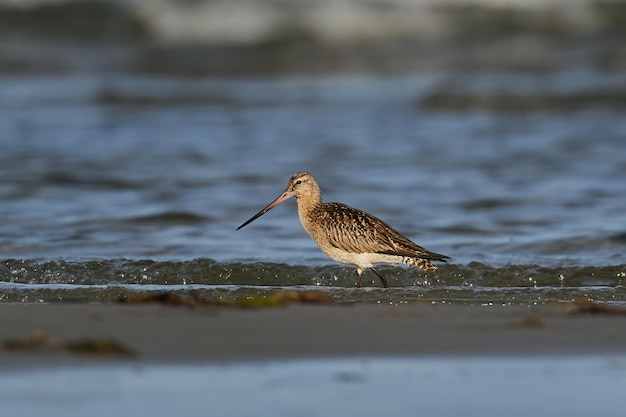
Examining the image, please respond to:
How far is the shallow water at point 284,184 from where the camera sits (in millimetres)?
7109

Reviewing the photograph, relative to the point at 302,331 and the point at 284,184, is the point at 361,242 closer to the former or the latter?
the point at 302,331

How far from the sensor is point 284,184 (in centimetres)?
1070

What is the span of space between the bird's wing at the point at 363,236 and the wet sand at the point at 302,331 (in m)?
1.51

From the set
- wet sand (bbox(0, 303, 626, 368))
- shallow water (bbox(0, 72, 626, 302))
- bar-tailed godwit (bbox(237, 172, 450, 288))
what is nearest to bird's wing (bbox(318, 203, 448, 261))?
bar-tailed godwit (bbox(237, 172, 450, 288))

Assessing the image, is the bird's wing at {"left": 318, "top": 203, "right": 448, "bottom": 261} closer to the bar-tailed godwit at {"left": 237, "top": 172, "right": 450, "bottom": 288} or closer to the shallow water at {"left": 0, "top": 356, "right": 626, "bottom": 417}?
the bar-tailed godwit at {"left": 237, "top": 172, "right": 450, "bottom": 288}

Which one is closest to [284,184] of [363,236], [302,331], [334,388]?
[363,236]

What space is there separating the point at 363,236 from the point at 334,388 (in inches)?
124

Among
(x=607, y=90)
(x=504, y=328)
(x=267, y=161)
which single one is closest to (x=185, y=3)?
(x=607, y=90)

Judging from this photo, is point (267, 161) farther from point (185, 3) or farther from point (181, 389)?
point (185, 3)

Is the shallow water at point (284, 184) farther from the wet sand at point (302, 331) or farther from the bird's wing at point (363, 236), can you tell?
the wet sand at point (302, 331)

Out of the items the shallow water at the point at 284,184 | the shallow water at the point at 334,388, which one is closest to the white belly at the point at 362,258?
the shallow water at the point at 284,184

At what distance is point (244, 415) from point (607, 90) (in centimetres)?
1489

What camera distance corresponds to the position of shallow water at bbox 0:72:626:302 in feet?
23.3

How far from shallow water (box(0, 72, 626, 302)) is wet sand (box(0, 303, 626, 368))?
1197 millimetres
